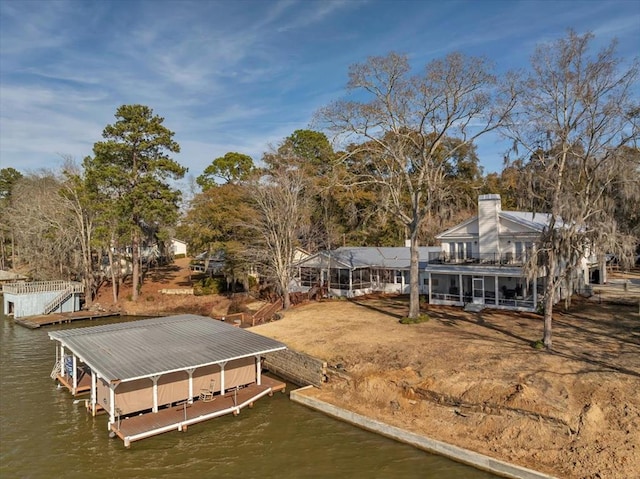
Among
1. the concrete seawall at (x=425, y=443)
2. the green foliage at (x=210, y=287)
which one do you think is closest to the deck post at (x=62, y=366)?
the concrete seawall at (x=425, y=443)

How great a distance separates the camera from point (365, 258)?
39.0 metres

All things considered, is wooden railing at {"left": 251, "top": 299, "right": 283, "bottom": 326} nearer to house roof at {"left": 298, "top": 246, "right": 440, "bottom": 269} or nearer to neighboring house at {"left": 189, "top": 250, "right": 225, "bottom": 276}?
house roof at {"left": 298, "top": 246, "right": 440, "bottom": 269}

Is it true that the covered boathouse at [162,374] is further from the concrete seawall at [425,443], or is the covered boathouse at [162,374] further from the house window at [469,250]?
the house window at [469,250]

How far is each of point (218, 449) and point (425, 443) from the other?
661cm

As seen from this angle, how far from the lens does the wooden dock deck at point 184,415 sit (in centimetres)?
1445

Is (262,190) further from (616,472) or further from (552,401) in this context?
(616,472)

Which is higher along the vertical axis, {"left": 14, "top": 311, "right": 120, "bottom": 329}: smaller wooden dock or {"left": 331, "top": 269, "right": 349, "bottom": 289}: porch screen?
{"left": 331, "top": 269, "right": 349, "bottom": 289}: porch screen

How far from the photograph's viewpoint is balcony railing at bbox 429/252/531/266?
1091 inches

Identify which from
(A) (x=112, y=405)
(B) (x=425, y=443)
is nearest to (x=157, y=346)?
(A) (x=112, y=405)

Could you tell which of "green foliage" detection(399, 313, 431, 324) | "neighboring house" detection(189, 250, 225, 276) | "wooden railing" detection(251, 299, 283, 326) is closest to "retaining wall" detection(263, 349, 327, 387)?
"green foliage" detection(399, 313, 431, 324)

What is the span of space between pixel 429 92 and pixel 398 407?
52.9 feet

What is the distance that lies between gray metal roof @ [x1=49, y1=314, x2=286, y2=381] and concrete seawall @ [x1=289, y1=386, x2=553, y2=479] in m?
3.07

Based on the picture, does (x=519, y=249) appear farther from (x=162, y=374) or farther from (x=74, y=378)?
(x=74, y=378)

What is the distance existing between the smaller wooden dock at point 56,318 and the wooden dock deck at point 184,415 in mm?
22310
